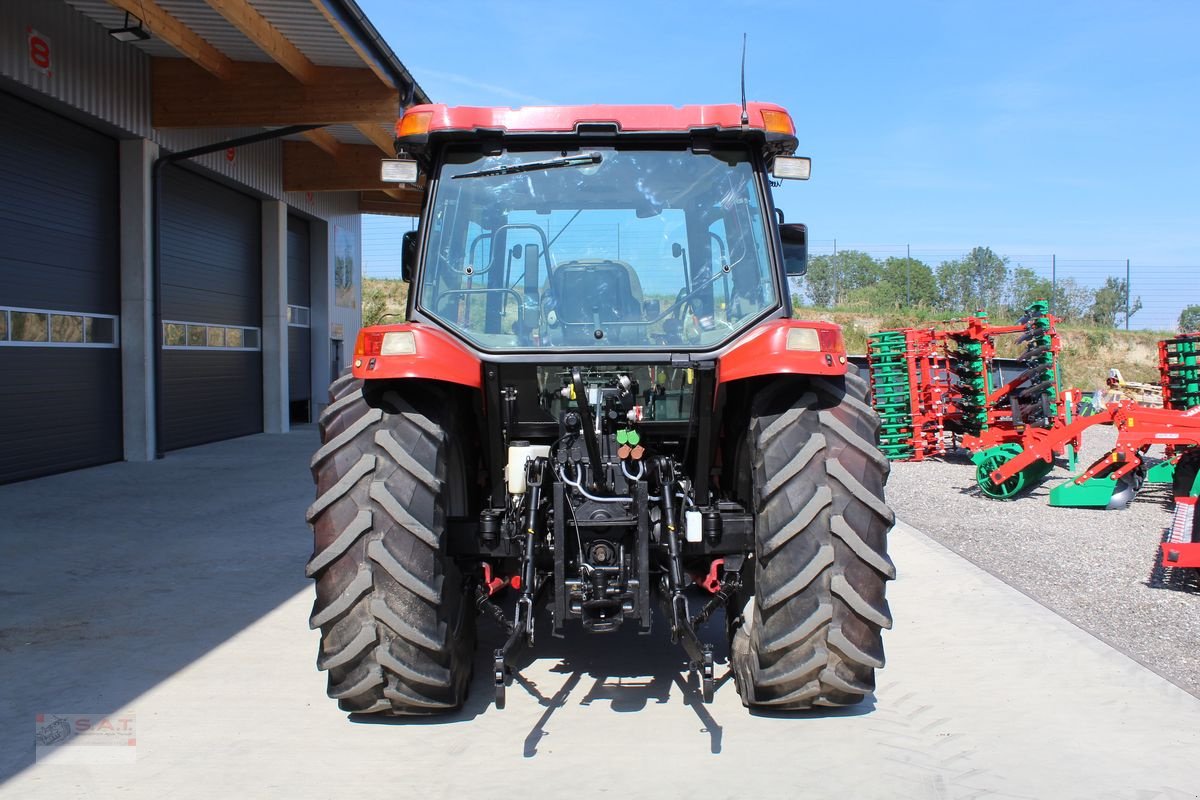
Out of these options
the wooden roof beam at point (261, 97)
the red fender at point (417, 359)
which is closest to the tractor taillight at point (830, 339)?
the red fender at point (417, 359)

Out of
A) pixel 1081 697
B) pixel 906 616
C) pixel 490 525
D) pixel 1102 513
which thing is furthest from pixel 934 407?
pixel 490 525

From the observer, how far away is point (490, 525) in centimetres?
399

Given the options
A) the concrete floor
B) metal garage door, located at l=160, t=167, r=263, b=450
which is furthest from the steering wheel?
metal garage door, located at l=160, t=167, r=263, b=450

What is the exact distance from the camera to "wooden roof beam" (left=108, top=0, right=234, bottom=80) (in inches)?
413

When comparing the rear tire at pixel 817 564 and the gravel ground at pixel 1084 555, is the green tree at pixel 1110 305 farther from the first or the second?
the rear tire at pixel 817 564

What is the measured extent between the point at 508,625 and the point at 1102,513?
8153 millimetres

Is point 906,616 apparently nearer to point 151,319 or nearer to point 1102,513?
point 1102,513

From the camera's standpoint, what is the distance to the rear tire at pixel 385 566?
3676 mm

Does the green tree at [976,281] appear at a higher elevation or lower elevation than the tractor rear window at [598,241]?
higher

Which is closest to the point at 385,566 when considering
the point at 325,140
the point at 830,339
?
the point at 830,339

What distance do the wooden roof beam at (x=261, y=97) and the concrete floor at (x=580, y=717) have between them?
8308mm

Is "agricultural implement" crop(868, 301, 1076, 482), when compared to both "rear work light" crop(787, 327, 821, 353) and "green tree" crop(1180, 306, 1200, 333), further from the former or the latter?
"green tree" crop(1180, 306, 1200, 333)

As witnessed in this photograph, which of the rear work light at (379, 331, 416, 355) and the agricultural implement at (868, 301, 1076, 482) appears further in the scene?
the agricultural implement at (868, 301, 1076, 482)
